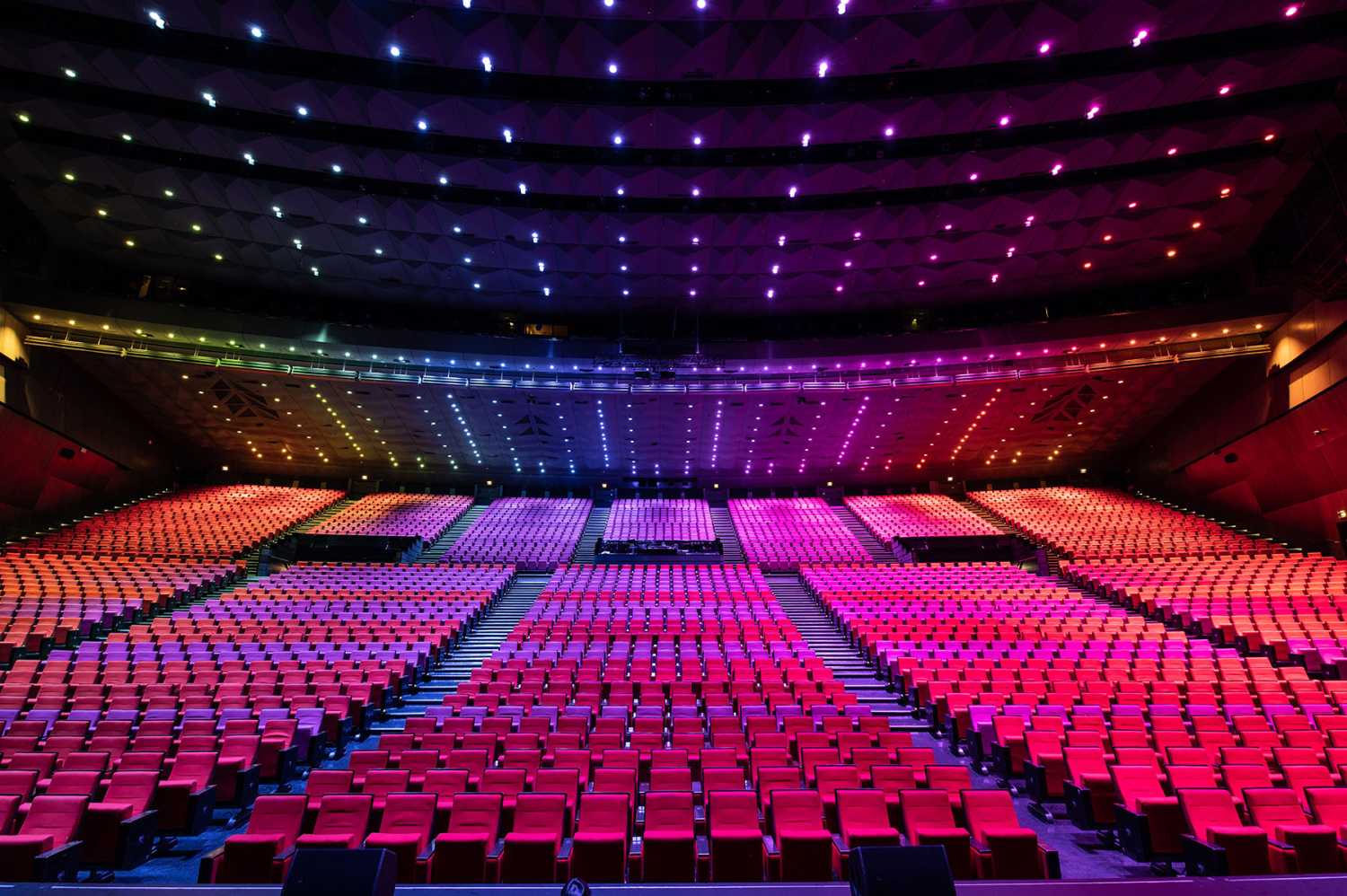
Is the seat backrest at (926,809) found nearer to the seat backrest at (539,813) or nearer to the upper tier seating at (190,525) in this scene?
the seat backrest at (539,813)

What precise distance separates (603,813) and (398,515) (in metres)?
19.0

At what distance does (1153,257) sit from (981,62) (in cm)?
925

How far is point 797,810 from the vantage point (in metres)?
4.24

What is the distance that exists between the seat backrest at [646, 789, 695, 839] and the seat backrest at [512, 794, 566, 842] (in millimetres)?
605

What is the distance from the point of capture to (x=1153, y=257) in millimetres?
15180

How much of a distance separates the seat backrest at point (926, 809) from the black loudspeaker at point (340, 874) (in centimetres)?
347

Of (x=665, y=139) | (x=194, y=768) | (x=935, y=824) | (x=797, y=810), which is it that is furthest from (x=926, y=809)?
(x=665, y=139)

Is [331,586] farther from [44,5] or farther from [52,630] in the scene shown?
[44,5]

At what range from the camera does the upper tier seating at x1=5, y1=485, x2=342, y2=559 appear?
15727mm

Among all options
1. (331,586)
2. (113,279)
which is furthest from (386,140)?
(113,279)

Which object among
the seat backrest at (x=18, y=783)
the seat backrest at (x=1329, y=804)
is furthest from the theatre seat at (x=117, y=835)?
the seat backrest at (x=1329, y=804)

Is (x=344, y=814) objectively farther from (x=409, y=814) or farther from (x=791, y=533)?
(x=791, y=533)

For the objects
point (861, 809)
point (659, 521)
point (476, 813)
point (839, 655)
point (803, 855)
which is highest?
point (659, 521)

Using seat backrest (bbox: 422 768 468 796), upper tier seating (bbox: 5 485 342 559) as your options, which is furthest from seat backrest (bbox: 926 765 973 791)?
upper tier seating (bbox: 5 485 342 559)
